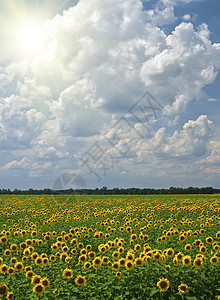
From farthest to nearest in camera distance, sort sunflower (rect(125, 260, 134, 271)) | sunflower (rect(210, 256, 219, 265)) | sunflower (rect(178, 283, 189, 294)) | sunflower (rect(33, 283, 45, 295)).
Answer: sunflower (rect(210, 256, 219, 265))
sunflower (rect(125, 260, 134, 271))
sunflower (rect(33, 283, 45, 295))
sunflower (rect(178, 283, 189, 294))

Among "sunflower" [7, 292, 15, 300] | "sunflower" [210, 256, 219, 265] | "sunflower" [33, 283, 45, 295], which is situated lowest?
"sunflower" [7, 292, 15, 300]

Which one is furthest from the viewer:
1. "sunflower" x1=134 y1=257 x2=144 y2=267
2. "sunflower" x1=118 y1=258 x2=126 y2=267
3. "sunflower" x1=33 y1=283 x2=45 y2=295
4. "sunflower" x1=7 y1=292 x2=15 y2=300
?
"sunflower" x1=118 y1=258 x2=126 y2=267

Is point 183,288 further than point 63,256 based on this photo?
No

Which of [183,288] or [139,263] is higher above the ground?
[139,263]

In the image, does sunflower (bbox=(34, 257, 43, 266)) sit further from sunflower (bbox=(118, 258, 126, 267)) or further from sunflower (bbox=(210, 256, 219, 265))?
sunflower (bbox=(210, 256, 219, 265))

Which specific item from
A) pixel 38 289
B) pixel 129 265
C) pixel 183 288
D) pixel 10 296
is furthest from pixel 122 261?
pixel 10 296

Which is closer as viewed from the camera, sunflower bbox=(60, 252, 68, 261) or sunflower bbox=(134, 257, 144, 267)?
sunflower bbox=(134, 257, 144, 267)

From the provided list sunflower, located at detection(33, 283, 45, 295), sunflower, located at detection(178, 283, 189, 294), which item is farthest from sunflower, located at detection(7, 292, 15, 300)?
sunflower, located at detection(178, 283, 189, 294)

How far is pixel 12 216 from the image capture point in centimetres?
2242

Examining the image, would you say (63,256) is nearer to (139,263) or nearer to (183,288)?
(139,263)

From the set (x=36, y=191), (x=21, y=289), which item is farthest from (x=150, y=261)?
(x=36, y=191)

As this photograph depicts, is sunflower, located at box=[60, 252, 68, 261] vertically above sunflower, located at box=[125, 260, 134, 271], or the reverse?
sunflower, located at box=[125, 260, 134, 271]

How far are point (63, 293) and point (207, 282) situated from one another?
3735 millimetres

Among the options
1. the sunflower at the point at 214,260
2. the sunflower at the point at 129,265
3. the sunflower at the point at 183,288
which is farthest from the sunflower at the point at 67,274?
the sunflower at the point at 214,260
